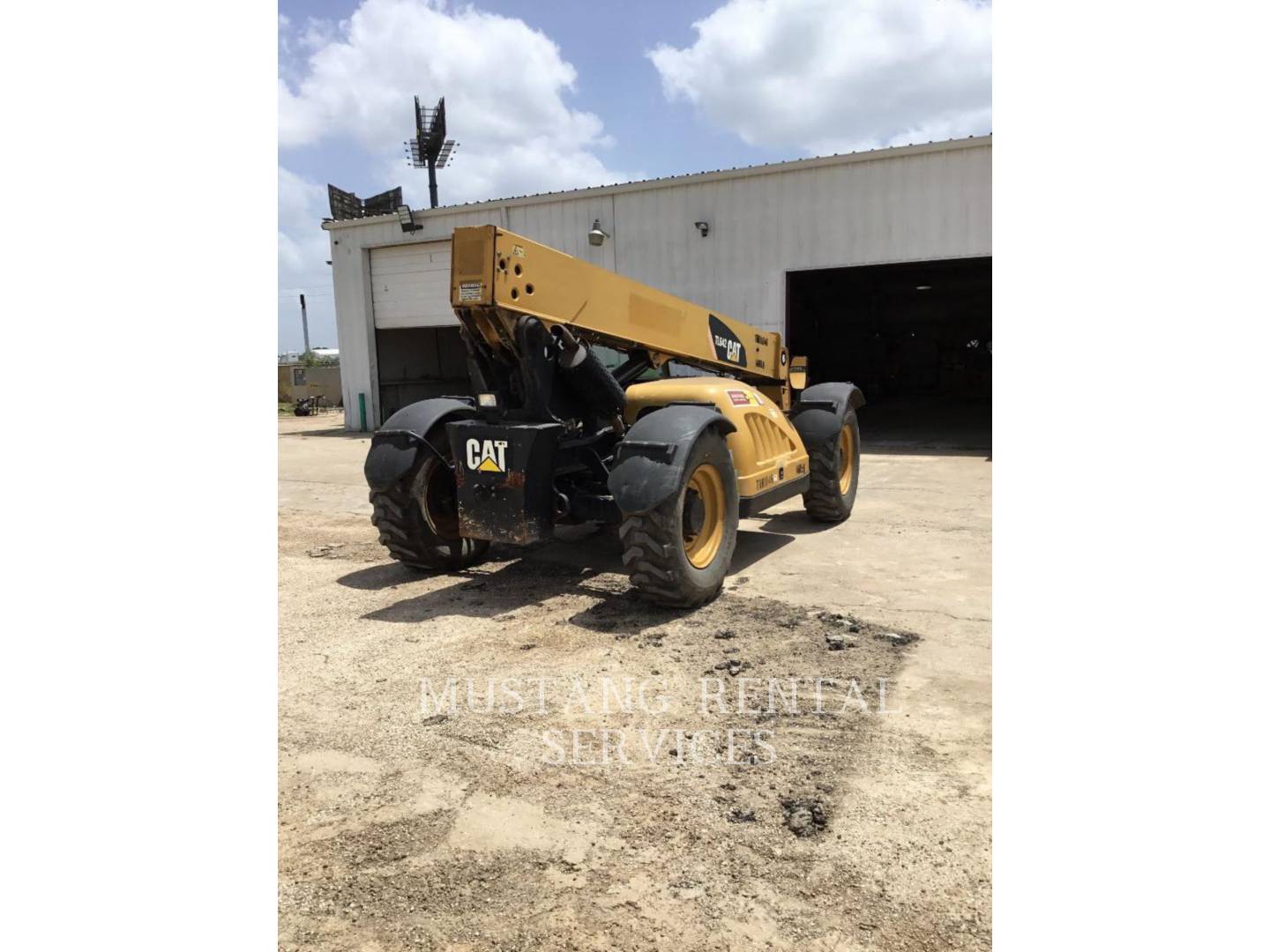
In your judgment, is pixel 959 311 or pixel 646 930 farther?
pixel 959 311

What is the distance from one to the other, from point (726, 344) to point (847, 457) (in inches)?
71.7

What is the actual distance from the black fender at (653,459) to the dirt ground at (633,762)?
2.53 feet

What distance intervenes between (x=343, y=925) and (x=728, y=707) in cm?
187

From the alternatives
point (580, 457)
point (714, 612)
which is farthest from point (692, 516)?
point (580, 457)

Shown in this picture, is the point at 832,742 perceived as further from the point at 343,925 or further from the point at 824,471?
the point at 824,471

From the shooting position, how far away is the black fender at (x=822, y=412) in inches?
301

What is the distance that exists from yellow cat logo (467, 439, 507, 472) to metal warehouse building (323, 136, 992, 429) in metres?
10.8

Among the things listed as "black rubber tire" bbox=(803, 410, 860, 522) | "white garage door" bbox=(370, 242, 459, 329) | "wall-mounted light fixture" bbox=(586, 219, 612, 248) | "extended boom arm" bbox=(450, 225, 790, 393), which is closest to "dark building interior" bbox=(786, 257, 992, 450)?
"wall-mounted light fixture" bbox=(586, 219, 612, 248)

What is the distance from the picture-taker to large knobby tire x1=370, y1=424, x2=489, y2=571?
588 cm

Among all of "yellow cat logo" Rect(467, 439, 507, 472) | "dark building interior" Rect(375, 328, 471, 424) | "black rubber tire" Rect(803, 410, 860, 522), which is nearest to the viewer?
"yellow cat logo" Rect(467, 439, 507, 472)

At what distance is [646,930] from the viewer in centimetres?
228

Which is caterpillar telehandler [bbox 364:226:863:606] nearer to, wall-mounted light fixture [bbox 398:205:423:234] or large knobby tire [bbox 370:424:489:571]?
large knobby tire [bbox 370:424:489:571]

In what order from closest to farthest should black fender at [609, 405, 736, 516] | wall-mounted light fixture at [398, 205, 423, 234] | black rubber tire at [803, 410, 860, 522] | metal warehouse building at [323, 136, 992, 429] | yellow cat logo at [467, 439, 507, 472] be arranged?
black fender at [609, 405, 736, 516] < yellow cat logo at [467, 439, 507, 472] < black rubber tire at [803, 410, 860, 522] < metal warehouse building at [323, 136, 992, 429] < wall-mounted light fixture at [398, 205, 423, 234]

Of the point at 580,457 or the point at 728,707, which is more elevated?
the point at 580,457
